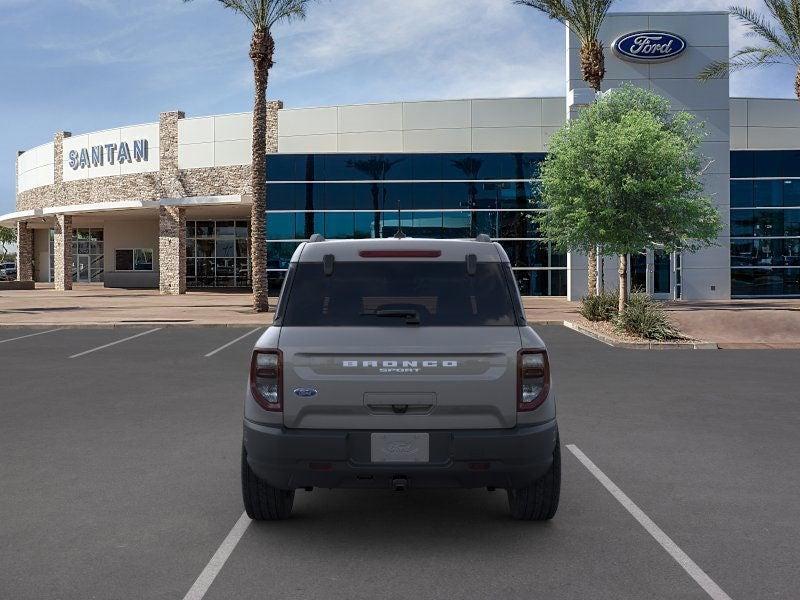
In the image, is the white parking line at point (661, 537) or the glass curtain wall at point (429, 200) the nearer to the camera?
the white parking line at point (661, 537)

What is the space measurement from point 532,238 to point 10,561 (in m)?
32.7

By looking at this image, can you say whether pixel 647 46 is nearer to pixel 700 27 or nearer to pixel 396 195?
pixel 700 27

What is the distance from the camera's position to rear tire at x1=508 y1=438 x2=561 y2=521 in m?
4.99

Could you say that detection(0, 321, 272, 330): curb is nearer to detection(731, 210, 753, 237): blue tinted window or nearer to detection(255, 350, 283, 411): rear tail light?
detection(255, 350, 283, 411): rear tail light

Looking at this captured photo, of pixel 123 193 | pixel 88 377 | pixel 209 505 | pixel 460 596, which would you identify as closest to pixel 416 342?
pixel 460 596

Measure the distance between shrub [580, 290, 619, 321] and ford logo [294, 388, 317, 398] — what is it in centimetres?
1831

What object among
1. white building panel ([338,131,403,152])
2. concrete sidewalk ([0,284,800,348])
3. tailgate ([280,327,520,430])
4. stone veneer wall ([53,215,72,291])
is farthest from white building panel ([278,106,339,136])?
tailgate ([280,327,520,430])

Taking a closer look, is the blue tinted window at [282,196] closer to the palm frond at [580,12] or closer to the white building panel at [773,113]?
the palm frond at [580,12]

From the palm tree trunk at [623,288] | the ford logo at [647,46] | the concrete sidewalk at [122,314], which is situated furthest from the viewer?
the ford logo at [647,46]

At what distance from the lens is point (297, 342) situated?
4.51m

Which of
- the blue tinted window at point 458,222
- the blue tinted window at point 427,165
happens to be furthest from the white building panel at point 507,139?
the blue tinted window at point 458,222

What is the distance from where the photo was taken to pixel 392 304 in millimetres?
4863

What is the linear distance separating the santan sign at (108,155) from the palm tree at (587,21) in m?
24.8

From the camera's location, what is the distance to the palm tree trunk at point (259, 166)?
2592 cm
